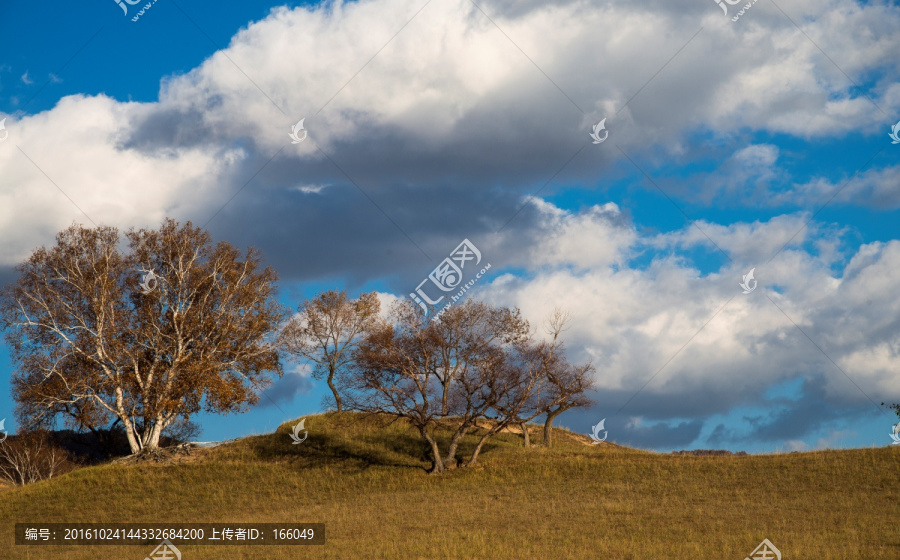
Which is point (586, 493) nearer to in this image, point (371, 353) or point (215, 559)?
point (371, 353)

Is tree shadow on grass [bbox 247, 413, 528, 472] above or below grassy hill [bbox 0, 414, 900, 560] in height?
above

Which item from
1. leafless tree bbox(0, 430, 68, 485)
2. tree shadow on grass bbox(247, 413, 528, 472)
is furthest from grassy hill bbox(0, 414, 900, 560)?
leafless tree bbox(0, 430, 68, 485)

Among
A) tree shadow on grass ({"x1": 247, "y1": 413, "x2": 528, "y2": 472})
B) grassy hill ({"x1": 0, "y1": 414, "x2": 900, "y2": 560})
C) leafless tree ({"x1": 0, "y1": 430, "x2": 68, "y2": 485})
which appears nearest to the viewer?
grassy hill ({"x1": 0, "y1": 414, "x2": 900, "y2": 560})

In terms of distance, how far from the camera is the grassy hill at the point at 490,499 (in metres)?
27.5

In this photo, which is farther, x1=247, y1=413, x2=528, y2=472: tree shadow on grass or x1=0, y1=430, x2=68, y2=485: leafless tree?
x1=0, y1=430, x2=68, y2=485: leafless tree

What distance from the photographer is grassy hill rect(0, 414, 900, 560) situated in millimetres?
27469

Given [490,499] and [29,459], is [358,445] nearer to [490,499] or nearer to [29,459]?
[490,499]

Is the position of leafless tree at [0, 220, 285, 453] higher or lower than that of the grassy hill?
higher

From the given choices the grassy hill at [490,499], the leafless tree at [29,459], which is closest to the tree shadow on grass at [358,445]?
the grassy hill at [490,499]

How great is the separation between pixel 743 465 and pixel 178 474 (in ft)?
115

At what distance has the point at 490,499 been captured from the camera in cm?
3794

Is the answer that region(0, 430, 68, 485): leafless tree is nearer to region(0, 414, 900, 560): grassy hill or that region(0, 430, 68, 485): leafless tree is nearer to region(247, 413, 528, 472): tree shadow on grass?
region(0, 414, 900, 560): grassy hill

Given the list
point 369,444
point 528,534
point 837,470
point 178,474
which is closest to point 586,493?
point 528,534

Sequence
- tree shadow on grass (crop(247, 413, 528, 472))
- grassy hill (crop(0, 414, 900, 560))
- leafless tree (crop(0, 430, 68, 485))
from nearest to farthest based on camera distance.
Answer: grassy hill (crop(0, 414, 900, 560)) < tree shadow on grass (crop(247, 413, 528, 472)) < leafless tree (crop(0, 430, 68, 485))
